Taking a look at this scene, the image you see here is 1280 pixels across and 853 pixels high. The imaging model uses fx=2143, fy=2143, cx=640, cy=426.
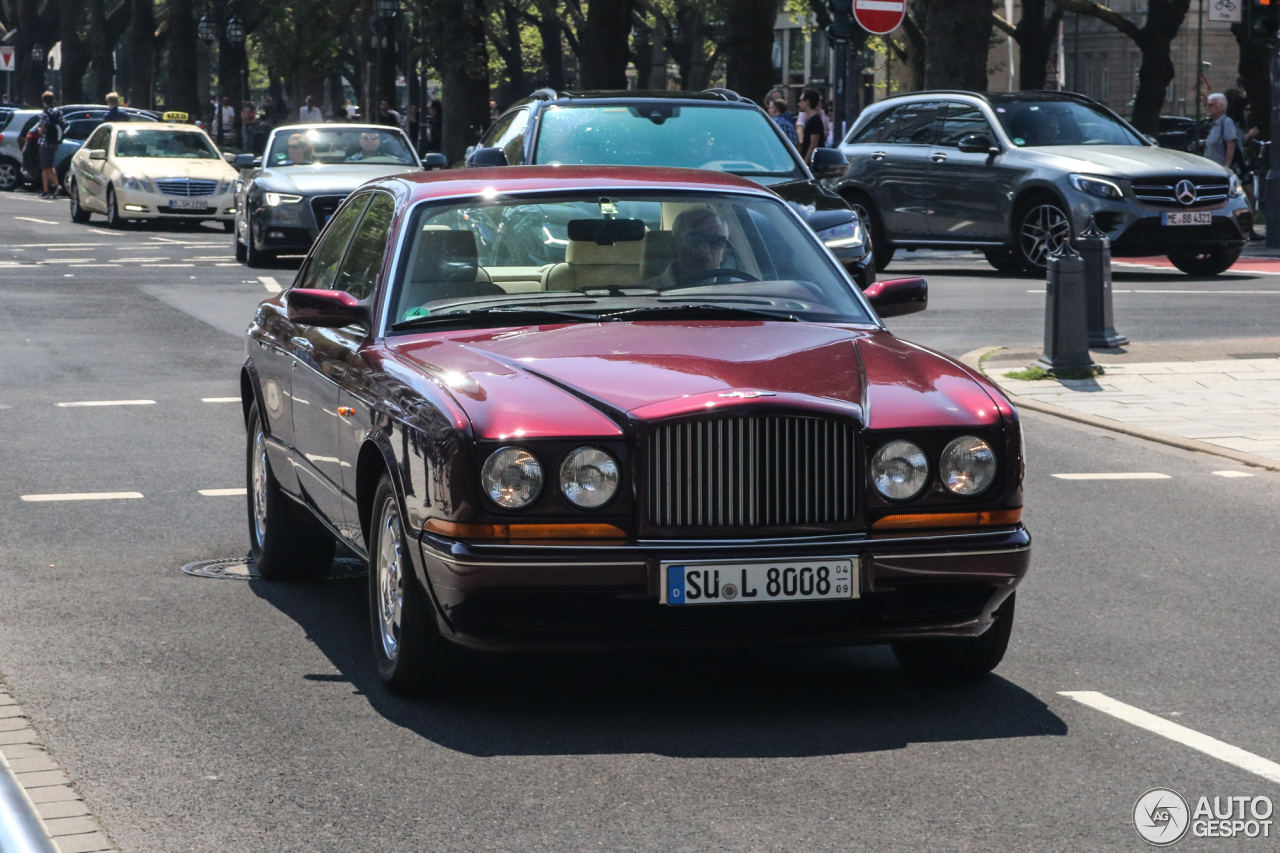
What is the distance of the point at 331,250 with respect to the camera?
25.1ft

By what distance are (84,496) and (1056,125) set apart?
1402 cm

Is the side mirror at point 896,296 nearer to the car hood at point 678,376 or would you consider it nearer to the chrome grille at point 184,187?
the car hood at point 678,376

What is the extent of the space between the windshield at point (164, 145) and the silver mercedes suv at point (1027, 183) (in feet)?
38.3

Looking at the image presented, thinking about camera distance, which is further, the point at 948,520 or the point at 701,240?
the point at 701,240

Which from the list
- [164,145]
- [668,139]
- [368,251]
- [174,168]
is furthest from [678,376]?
[164,145]

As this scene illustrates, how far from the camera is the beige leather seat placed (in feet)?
21.9

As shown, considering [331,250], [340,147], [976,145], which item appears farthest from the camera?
[340,147]

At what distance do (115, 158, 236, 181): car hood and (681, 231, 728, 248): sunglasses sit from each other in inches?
941

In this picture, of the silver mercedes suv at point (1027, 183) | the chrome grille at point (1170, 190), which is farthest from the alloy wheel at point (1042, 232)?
the chrome grille at point (1170, 190)

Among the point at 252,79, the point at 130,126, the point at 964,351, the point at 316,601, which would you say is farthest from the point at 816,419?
the point at 252,79

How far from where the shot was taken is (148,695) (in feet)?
19.2

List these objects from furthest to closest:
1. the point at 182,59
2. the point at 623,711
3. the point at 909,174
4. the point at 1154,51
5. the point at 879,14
→ the point at 182,59 < the point at 1154,51 < the point at 909,174 < the point at 879,14 < the point at 623,711

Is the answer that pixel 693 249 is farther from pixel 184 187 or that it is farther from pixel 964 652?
pixel 184 187

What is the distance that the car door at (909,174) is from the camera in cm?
2159
